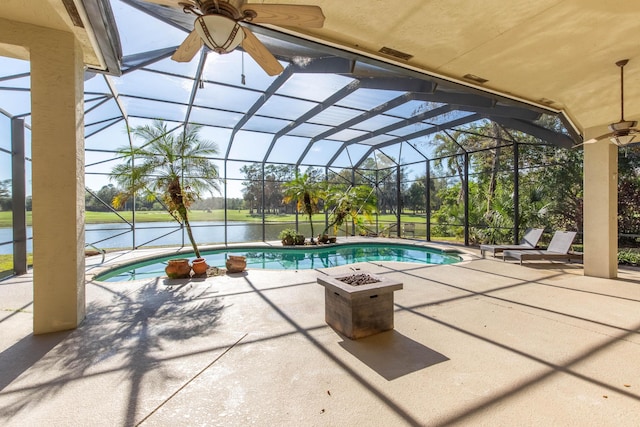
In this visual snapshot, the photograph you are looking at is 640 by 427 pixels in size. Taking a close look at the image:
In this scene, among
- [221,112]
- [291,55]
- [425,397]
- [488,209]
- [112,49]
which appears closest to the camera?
[425,397]

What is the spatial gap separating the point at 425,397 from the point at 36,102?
4766 mm

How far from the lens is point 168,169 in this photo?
634 centimetres

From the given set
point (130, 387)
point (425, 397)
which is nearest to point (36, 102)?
point (130, 387)

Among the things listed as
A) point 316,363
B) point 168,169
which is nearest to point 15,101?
point 168,169

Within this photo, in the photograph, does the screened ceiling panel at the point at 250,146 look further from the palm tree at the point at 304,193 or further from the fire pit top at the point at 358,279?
the fire pit top at the point at 358,279

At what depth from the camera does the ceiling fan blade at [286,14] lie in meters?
2.07

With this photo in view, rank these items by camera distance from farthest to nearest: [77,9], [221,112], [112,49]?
[221,112] < [112,49] < [77,9]

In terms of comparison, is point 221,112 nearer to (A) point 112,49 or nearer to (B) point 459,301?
(A) point 112,49

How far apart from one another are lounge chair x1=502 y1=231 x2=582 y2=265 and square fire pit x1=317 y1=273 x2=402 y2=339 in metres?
5.47

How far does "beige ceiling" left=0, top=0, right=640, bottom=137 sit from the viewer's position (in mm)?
2844

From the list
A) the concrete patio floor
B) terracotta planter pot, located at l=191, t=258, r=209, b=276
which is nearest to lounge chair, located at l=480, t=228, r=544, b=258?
the concrete patio floor

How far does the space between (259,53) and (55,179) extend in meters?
2.72

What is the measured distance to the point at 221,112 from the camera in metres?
9.02

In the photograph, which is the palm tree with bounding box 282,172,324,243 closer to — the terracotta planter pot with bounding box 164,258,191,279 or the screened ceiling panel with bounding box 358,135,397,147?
the screened ceiling panel with bounding box 358,135,397,147
